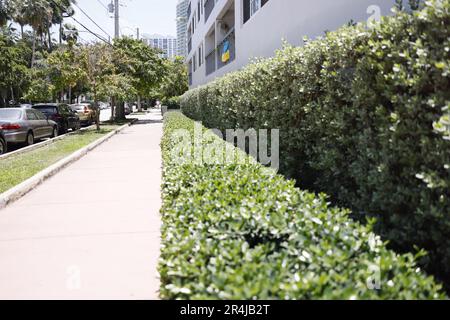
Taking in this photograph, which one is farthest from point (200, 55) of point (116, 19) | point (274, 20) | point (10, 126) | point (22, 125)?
point (274, 20)

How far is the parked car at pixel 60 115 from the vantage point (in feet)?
68.3

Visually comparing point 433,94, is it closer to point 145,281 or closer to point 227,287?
point 227,287

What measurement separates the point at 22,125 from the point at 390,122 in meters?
14.1

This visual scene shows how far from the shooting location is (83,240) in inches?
201

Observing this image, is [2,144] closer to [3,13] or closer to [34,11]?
[3,13]

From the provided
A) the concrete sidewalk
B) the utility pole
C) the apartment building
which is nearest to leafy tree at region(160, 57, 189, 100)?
the utility pole

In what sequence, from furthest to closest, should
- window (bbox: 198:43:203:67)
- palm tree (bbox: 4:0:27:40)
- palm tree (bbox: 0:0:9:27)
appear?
1. palm tree (bbox: 4:0:27:40)
2. palm tree (bbox: 0:0:9:27)
3. window (bbox: 198:43:203:67)

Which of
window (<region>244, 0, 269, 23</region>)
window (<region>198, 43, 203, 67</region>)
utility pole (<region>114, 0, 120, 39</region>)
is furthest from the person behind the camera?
window (<region>198, 43, 203, 67</region>)

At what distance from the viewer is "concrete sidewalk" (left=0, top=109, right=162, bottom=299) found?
3830 millimetres

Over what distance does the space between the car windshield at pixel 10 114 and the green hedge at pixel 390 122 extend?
1245 centimetres

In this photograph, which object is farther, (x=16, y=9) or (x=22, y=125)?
(x=16, y=9)

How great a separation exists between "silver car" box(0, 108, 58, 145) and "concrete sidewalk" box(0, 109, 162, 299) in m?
6.29

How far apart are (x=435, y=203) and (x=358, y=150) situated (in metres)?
1.12

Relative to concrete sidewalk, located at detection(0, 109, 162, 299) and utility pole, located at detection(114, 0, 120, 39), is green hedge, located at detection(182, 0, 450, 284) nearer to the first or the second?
concrete sidewalk, located at detection(0, 109, 162, 299)
